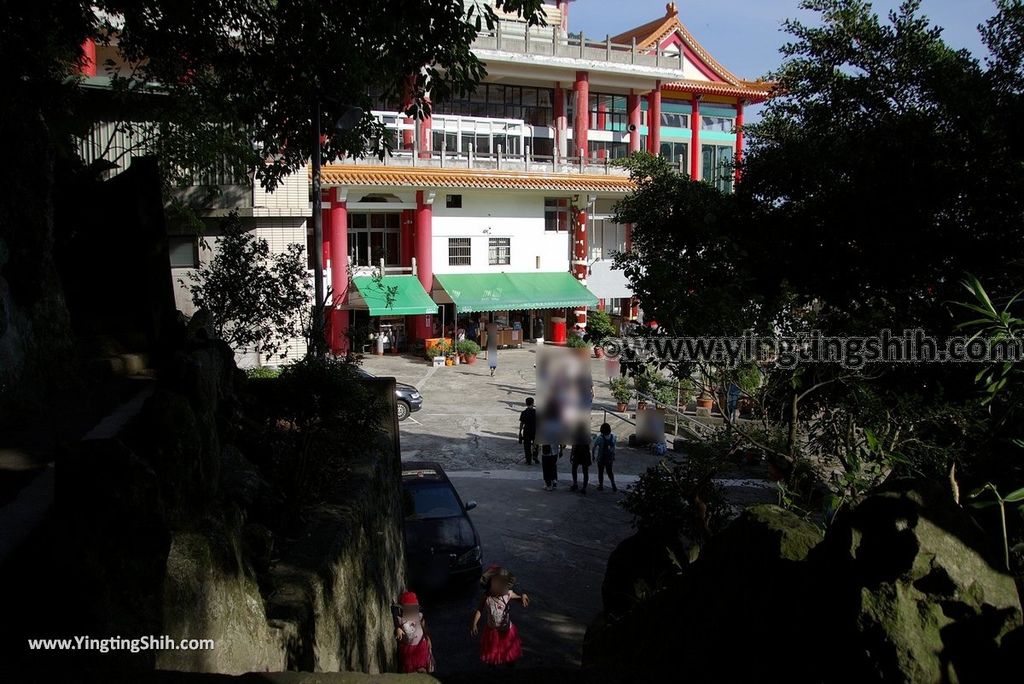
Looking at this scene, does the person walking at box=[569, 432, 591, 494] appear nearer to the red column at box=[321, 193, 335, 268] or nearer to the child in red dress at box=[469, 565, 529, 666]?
the child in red dress at box=[469, 565, 529, 666]

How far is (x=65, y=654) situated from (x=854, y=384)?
7.15 metres

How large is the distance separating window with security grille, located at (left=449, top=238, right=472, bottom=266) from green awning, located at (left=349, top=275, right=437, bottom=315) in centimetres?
195

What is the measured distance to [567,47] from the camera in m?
35.0

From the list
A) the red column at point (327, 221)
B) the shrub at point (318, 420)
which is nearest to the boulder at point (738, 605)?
the shrub at point (318, 420)

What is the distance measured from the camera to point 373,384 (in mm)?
10922

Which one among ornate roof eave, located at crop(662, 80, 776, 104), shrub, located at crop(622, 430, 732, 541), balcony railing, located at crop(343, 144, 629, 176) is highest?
ornate roof eave, located at crop(662, 80, 776, 104)

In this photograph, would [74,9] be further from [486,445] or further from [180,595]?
[486,445]

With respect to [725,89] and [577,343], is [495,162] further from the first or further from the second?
[725,89]

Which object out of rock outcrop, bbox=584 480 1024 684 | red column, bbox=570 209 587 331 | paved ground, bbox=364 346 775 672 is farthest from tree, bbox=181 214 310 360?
red column, bbox=570 209 587 331

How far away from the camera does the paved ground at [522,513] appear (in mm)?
10023

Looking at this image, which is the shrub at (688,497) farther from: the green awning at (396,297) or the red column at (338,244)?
the red column at (338,244)

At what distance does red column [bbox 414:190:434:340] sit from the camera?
32062mm

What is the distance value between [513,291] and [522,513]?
1929 cm

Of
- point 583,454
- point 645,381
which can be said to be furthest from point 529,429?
point 645,381
